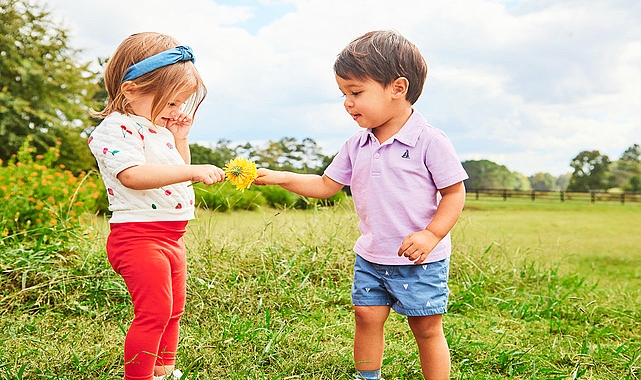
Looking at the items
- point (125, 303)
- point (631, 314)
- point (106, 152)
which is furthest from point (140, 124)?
point (631, 314)

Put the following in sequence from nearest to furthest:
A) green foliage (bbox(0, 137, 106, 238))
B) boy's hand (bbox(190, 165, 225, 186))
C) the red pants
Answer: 1. boy's hand (bbox(190, 165, 225, 186))
2. the red pants
3. green foliage (bbox(0, 137, 106, 238))

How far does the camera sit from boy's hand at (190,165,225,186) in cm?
206

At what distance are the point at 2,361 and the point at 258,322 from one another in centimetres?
125

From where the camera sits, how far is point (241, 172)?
230 cm

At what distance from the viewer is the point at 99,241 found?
453 cm

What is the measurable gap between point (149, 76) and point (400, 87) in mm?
958

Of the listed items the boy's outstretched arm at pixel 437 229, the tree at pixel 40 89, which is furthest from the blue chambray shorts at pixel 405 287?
the tree at pixel 40 89

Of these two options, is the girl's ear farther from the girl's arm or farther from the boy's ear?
the boy's ear

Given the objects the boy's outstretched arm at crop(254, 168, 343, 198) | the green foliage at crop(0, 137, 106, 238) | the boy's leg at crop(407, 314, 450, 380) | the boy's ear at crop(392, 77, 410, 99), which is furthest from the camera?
the green foliage at crop(0, 137, 106, 238)

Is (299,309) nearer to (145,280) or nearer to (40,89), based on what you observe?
(145,280)

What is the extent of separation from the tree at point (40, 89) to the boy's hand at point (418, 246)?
14.6 m

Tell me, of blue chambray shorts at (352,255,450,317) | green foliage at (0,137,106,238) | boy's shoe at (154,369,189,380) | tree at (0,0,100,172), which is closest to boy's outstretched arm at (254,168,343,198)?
blue chambray shorts at (352,255,450,317)

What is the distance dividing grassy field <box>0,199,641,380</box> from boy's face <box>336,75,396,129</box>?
1158 mm

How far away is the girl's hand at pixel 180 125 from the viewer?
2.40 metres
